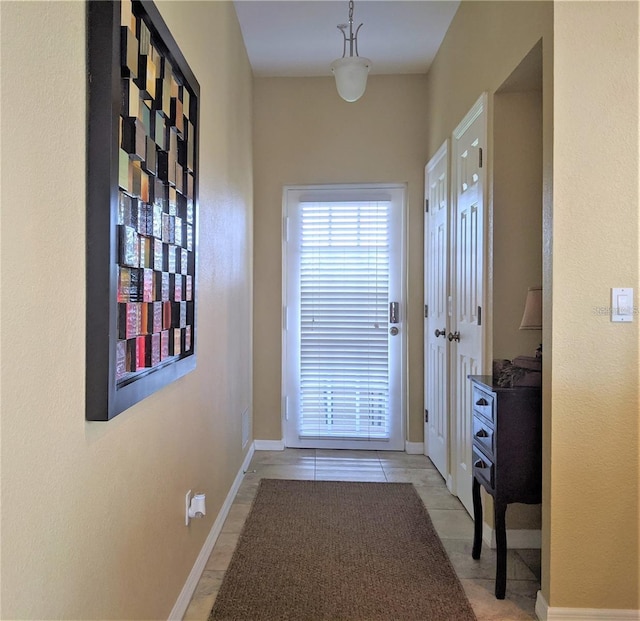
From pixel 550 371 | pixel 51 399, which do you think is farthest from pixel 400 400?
pixel 51 399

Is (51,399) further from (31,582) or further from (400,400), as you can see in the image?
(400,400)

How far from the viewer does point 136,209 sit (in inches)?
47.9

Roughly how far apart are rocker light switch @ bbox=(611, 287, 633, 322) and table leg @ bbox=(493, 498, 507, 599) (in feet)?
2.62

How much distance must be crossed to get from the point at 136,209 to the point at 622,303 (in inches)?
61.8

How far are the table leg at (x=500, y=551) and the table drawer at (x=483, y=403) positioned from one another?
0.32 meters

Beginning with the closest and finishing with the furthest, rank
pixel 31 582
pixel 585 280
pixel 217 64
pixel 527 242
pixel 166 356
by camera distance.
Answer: pixel 31 582 < pixel 166 356 < pixel 585 280 < pixel 527 242 < pixel 217 64

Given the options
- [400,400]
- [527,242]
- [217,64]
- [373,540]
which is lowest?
[373,540]

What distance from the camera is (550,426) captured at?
167 centimetres

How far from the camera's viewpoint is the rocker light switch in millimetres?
1643

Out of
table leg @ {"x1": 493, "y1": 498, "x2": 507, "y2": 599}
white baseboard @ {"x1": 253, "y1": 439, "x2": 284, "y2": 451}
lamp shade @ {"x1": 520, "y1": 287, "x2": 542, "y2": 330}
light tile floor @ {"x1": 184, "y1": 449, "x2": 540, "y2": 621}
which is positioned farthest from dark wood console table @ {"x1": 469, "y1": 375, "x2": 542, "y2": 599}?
white baseboard @ {"x1": 253, "y1": 439, "x2": 284, "y2": 451}

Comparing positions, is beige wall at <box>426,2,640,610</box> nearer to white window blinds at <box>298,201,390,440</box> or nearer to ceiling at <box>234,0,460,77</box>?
ceiling at <box>234,0,460,77</box>

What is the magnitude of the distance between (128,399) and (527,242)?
1.82 metres

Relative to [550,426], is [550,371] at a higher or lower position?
higher

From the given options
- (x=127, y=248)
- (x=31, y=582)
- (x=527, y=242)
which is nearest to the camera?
(x=31, y=582)
